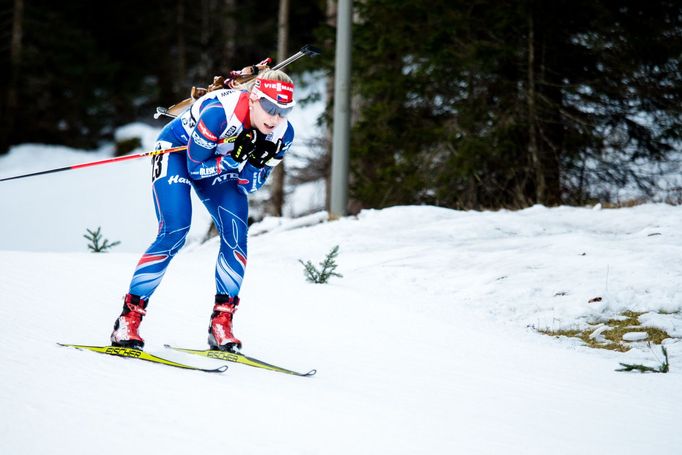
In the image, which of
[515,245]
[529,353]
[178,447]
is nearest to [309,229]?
[515,245]

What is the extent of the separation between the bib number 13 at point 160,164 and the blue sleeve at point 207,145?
0.65 ft

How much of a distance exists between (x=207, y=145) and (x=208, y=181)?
47 cm

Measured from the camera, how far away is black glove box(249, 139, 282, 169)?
219 inches

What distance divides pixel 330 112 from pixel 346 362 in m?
11.4

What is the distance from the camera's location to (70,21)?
1271 inches

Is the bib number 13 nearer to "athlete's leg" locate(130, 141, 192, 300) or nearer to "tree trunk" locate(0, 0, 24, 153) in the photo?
"athlete's leg" locate(130, 141, 192, 300)

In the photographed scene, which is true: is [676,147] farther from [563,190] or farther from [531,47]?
[531,47]

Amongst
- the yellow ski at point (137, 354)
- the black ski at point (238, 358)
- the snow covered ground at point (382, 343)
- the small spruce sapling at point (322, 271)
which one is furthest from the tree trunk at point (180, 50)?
the yellow ski at point (137, 354)

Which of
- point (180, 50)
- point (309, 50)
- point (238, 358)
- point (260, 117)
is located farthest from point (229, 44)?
point (238, 358)

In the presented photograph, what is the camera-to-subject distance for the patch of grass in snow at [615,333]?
6.75 meters

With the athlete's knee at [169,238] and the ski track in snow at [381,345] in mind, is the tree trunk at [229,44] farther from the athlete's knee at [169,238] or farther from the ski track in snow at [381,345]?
the athlete's knee at [169,238]

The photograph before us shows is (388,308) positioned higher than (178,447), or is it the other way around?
(388,308)

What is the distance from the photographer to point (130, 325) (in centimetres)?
529

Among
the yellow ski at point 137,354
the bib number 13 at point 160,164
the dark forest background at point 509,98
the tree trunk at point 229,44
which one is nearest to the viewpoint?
the yellow ski at point 137,354
